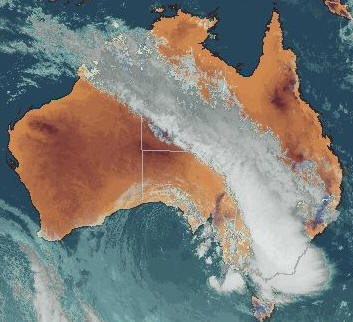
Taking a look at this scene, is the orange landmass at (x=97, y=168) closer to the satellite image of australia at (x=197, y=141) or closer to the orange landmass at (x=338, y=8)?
the satellite image of australia at (x=197, y=141)

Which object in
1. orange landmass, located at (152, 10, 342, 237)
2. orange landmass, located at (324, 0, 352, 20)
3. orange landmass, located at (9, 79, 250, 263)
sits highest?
orange landmass, located at (324, 0, 352, 20)

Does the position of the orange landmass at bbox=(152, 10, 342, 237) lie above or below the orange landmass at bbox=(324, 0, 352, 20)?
below

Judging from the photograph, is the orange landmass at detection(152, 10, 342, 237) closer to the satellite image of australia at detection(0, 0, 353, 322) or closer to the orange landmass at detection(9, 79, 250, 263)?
the satellite image of australia at detection(0, 0, 353, 322)

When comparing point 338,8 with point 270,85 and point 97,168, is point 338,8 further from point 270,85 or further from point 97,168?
point 97,168

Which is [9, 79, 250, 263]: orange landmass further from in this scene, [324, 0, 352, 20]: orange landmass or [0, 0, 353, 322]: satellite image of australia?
[324, 0, 352, 20]: orange landmass

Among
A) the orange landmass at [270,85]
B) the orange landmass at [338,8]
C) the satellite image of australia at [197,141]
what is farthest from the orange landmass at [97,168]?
the orange landmass at [338,8]

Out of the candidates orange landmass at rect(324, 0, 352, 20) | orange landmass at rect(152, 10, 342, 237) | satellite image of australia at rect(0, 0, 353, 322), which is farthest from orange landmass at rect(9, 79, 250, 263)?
orange landmass at rect(324, 0, 352, 20)

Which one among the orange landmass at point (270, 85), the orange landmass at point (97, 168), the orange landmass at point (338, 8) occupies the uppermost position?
the orange landmass at point (338, 8)

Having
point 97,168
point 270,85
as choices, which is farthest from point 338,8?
point 97,168
